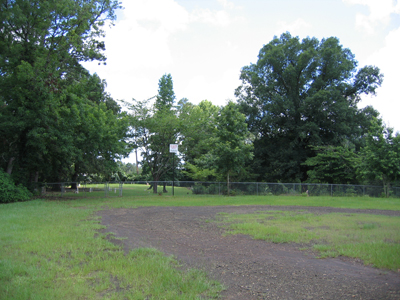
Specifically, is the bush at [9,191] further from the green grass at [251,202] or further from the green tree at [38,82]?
the green grass at [251,202]

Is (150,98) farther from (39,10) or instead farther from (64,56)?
(39,10)

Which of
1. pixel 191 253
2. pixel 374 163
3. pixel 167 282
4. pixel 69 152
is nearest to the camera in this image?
pixel 167 282

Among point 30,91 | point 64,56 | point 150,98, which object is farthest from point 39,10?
point 150,98

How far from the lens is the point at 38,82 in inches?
728

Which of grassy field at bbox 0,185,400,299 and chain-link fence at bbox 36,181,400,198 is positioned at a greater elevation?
chain-link fence at bbox 36,181,400,198

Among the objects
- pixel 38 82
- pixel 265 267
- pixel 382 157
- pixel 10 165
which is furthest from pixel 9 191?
pixel 382 157

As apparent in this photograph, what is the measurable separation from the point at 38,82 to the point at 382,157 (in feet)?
84.8

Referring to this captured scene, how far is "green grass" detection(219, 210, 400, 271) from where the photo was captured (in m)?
6.64

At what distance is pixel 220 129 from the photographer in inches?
1055

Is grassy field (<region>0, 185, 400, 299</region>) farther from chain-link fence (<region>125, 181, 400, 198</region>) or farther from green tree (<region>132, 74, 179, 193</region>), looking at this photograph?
green tree (<region>132, 74, 179, 193</region>)

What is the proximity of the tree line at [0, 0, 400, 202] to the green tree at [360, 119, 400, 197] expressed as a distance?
3.4 inches

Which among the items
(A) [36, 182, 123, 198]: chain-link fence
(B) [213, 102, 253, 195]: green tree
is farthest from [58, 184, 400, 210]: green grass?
(B) [213, 102, 253, 195]: green tree

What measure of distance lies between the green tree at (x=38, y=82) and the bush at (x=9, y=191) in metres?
1.79

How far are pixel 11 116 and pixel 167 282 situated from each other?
18103 millimetres
